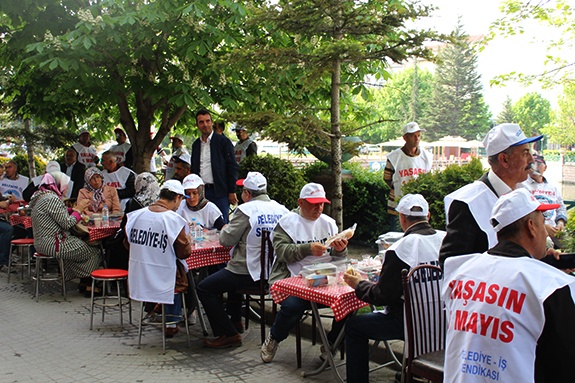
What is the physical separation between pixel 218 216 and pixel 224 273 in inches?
60.0

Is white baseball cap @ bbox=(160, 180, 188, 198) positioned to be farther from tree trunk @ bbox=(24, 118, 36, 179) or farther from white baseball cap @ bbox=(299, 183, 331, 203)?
tree trunk @ bbox=(24, 118, 36, 179)

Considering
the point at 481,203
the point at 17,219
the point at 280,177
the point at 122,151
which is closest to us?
the point at 481,203

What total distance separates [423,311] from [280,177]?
25.3 feet

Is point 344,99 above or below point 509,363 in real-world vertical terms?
above

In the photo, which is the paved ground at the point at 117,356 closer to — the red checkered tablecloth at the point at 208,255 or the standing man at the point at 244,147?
the red checkered tablecloth at the point at 208,255

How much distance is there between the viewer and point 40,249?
9.02m

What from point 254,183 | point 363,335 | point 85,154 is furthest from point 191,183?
point 85,154

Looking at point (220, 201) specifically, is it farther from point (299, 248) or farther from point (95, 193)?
point (299, 248)

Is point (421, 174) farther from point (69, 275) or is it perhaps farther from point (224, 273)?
point (69, 275)

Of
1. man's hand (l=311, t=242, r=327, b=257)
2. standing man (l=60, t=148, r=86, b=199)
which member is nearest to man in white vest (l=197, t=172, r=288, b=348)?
man's hand (l=311, t=242, r=327, b=257)

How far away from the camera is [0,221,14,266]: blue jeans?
448 inches

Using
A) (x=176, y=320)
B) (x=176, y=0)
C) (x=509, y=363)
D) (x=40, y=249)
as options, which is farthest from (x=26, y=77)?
(x=509, y=363)

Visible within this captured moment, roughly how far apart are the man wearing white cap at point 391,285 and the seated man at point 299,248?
87 cm

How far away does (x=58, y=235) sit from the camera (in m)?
8.96
